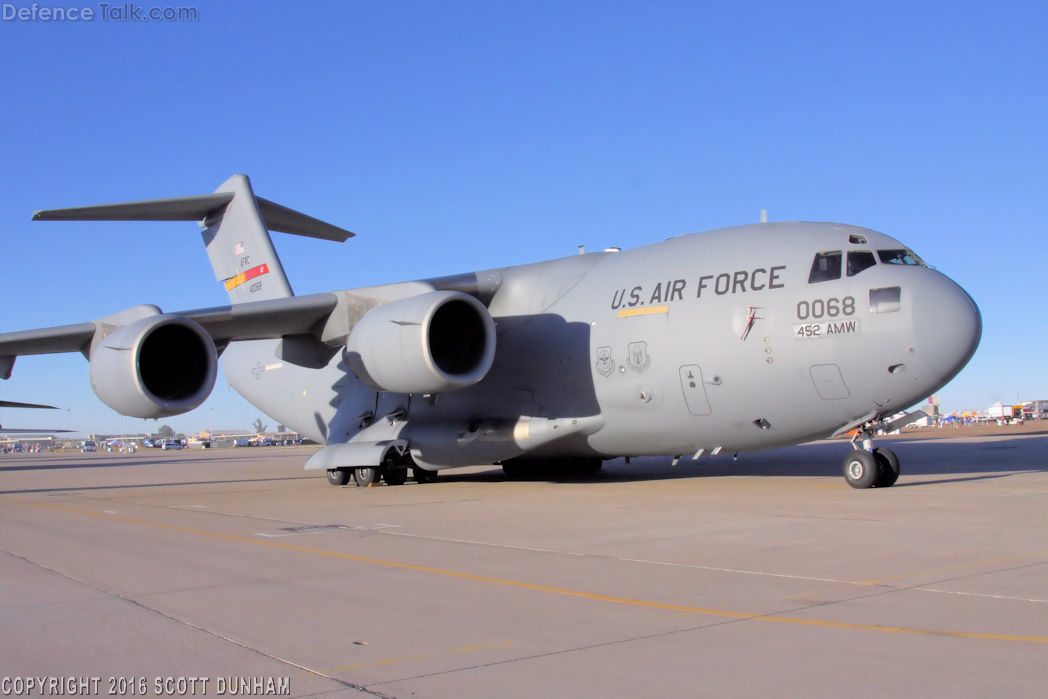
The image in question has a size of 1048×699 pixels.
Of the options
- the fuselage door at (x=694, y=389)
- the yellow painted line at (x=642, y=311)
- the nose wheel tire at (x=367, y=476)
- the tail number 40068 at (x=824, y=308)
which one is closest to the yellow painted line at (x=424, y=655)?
the tail number 40068 at (x=824, y=308)

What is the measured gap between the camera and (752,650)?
139 inches

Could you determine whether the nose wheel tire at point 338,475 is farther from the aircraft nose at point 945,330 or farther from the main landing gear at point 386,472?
the aircraft nose at point 945,330

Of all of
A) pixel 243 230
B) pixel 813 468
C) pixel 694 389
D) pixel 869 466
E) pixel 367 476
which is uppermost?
pixel 243 230

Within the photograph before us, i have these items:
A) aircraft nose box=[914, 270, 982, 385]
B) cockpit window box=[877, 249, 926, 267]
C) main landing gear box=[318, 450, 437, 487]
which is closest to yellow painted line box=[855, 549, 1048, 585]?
aircraft nose box=[914, 270, 982, 385]

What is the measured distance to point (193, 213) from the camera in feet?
54.2

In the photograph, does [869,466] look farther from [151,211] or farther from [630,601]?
[151,211]

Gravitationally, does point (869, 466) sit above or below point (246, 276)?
below

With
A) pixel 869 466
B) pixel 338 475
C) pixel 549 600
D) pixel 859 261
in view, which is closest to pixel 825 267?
pixel 859 261

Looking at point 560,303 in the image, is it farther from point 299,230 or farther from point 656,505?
point 299,230

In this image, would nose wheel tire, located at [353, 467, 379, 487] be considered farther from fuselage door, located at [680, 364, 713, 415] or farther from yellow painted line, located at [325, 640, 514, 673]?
yellow painted line, located at [325, 640, 514, 673]

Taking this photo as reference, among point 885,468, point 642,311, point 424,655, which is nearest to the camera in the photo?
point 424,655

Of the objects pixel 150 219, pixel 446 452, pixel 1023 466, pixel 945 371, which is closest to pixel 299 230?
pixel 150 219

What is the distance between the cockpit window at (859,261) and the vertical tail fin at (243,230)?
10060 millimetres

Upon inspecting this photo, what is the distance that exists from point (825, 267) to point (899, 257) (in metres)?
0.82
